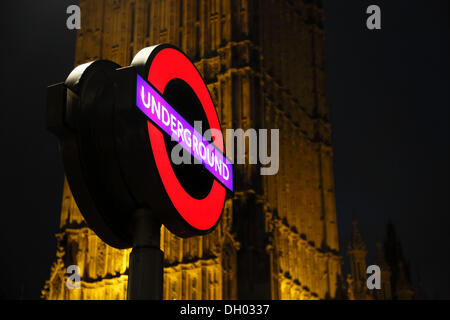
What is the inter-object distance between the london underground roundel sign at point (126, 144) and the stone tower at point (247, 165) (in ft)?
81.4

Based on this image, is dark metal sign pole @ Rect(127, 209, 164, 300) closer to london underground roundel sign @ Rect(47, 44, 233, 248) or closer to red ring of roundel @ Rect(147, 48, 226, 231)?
london underground roundel sign @ Rect(47, 44, 233, 248)

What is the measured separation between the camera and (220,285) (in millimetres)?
31375

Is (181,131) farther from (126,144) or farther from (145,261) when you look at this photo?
(145,261)

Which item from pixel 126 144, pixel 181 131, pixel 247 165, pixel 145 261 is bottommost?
pixel 145 261

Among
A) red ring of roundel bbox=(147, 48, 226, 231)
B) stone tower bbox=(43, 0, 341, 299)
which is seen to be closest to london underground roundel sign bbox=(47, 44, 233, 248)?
red ring of roundel bbox=(147, 48, 226, 231)

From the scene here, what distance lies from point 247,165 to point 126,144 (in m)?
26.9

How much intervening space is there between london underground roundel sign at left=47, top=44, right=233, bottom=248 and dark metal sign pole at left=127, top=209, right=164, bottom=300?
10 cm

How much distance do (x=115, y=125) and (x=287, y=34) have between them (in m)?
35.9

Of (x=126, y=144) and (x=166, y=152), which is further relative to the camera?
(x=166, y=152)

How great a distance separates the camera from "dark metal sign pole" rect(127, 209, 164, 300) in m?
6.08

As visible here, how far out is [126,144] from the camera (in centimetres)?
605

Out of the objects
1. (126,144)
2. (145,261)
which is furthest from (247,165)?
(126,144)

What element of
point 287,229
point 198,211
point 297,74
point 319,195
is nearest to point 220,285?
point 287,229
